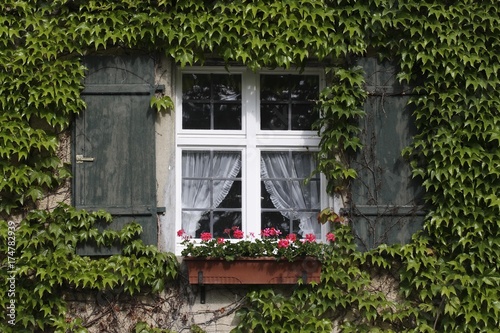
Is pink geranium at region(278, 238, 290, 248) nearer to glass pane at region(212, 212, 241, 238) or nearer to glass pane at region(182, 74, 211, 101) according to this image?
glass pane at region(212, 212, 241, 238)

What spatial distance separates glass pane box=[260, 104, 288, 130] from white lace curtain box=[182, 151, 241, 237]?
1.22 ft

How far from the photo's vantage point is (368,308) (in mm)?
7188

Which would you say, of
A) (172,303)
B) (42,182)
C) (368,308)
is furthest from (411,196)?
(42,182)

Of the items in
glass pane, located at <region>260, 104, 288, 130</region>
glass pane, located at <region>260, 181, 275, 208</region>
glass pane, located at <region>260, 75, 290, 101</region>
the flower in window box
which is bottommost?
the flower in window box

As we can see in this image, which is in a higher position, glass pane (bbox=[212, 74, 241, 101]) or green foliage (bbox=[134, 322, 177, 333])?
glass pane (bbox=[212, 74, 241, 101])

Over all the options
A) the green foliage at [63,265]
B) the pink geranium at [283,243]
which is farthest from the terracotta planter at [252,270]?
the green foliage at [63,265]

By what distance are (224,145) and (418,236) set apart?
1681mm

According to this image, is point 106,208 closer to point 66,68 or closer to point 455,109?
point 66,68

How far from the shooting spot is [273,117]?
7641 mm

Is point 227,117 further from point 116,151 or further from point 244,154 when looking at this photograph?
point 116,151

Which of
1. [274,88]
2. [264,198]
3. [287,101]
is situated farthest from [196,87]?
[264,198]

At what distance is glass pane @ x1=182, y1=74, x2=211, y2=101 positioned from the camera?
7.61 metres

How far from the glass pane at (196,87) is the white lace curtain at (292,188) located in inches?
27.0

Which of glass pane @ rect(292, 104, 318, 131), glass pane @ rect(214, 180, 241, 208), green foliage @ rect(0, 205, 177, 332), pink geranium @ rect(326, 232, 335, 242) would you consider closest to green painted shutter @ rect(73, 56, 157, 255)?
green foliage @ rect(0, 205, 177, 332)
